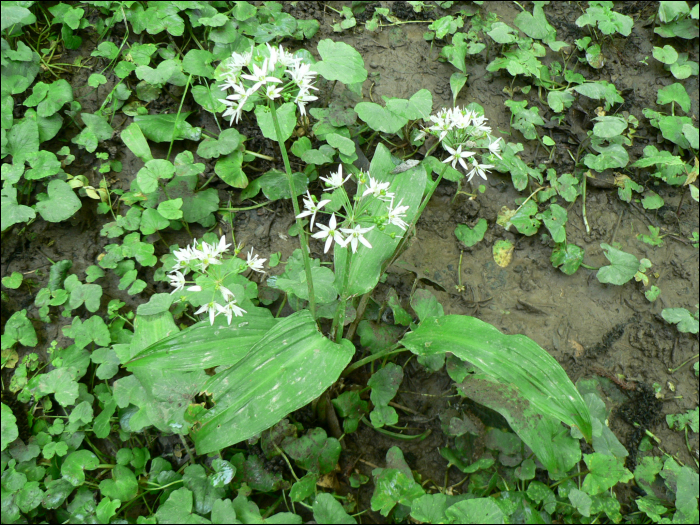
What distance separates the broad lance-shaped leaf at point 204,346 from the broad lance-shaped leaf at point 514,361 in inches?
31.4

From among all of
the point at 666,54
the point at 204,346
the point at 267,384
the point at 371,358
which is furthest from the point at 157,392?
the point at 666,54

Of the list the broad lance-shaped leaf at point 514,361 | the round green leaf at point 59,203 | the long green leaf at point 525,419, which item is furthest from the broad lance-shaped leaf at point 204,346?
the round green leaf at point 59,203

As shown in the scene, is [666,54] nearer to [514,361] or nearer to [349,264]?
[514,361]

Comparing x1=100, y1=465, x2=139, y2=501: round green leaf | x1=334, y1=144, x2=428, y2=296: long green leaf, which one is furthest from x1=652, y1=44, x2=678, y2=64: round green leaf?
x1=100, y1=465, x2=139, y2=501: round green leaf

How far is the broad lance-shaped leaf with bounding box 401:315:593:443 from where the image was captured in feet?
6.40

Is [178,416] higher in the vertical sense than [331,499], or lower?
higher

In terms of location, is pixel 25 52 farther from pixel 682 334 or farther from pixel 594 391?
pixel 682 334

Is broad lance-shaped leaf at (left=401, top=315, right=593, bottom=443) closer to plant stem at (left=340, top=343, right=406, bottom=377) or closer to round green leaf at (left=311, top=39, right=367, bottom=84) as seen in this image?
plant stem at (left=340, top=343, right=406, bottom=377)

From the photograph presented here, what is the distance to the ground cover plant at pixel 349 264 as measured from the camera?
2.09 metres

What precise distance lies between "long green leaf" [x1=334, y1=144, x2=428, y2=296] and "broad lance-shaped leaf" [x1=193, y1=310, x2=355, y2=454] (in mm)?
390

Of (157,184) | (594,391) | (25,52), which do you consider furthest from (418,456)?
(25,52)

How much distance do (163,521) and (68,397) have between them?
35.3 inches

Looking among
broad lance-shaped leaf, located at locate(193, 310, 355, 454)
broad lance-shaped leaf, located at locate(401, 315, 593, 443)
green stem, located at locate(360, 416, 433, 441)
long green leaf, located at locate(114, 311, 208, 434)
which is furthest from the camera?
green stem, located at locate(360, 416, 433, 441)

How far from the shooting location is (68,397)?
242 centimetres
